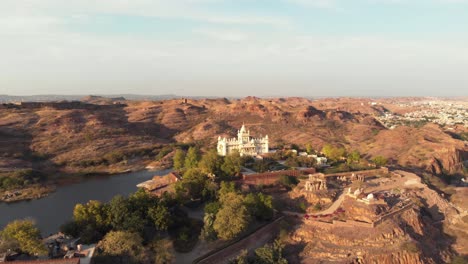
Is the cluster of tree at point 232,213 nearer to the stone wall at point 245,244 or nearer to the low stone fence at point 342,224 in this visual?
the stone wall at point 245,244

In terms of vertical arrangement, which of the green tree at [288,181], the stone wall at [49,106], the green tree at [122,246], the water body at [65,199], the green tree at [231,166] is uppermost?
the stone wall at [49,106]

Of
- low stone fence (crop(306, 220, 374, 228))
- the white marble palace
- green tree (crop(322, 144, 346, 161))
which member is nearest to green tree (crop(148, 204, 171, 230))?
low stone fence (crop(306, 220, 374, 228))

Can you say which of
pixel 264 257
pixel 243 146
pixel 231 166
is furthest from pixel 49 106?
pixel 264 257

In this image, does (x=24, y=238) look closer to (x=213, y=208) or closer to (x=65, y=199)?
(x=213, y=208)

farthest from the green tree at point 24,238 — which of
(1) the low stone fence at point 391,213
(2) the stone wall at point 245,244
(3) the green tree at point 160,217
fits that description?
(1) the low stone fence at point 391,213

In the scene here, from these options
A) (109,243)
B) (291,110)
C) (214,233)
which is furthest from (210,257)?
(291,110)

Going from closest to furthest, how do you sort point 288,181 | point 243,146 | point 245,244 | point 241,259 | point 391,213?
point 241,259
point 245,244
point 391,213
point 288,181
point 243,146
